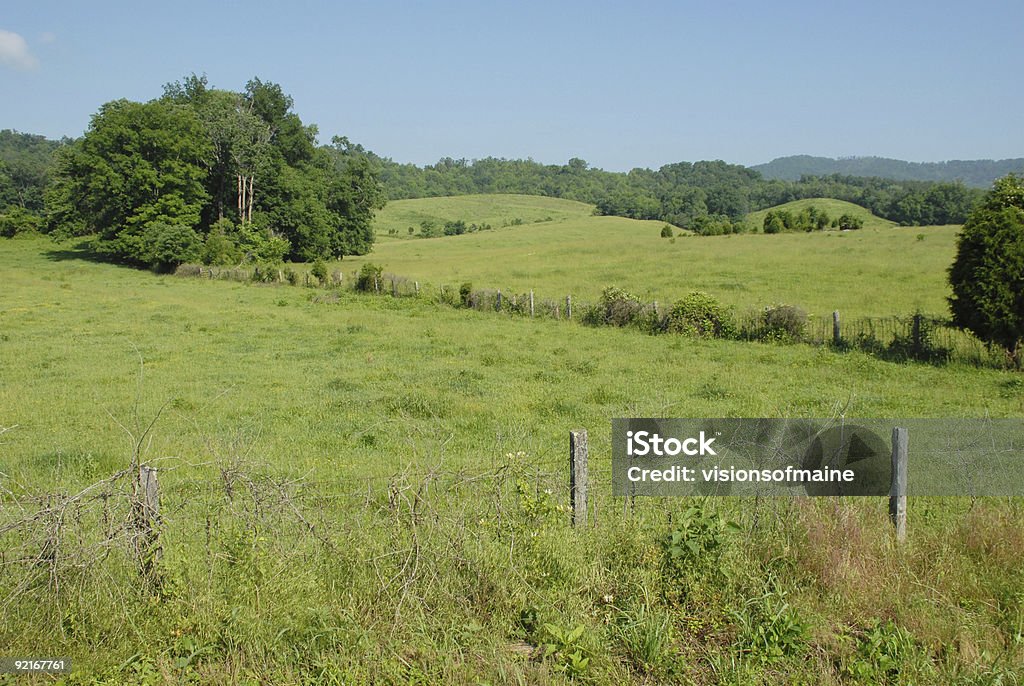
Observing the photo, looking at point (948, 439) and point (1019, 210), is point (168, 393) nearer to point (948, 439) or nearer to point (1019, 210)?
point (948, 439)

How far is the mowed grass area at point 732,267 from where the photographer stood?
110 ft

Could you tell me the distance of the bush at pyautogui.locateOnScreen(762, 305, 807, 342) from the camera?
21766mm

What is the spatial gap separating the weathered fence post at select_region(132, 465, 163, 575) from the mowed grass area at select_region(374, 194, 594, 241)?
100595mm

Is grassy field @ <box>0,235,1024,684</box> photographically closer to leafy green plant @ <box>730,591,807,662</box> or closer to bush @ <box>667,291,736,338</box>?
leafy green plant @ <box>730,591,807,662</box>

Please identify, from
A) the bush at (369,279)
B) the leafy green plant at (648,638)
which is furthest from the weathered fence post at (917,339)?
the bush at (369,279)

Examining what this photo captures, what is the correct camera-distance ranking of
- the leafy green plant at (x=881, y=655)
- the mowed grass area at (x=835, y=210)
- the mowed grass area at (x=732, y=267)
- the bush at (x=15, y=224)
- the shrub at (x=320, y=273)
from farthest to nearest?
the mowed grass area at (x=835, y=210) → the bush at (x=15, y=224) → the shrub at (x=320, y=273) → the mowed grass area at (x=732, y=267) → the leafy green plant at (x=881, y=655)

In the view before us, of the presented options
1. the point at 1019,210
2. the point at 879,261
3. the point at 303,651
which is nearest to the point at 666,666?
the point at 303,651

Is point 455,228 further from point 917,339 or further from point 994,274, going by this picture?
point 994,274

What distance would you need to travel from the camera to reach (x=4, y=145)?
170 m

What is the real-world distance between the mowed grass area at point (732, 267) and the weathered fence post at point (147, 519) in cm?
2328

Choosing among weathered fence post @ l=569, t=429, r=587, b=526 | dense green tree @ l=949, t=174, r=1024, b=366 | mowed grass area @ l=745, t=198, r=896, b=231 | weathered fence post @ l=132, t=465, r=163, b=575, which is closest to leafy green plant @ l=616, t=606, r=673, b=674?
weathered fence post @ l=569, t=429, r=587, b=526

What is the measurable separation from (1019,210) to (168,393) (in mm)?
20715

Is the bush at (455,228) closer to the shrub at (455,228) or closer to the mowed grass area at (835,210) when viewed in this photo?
the shrub at (455,228)

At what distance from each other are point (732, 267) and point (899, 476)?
133ft
